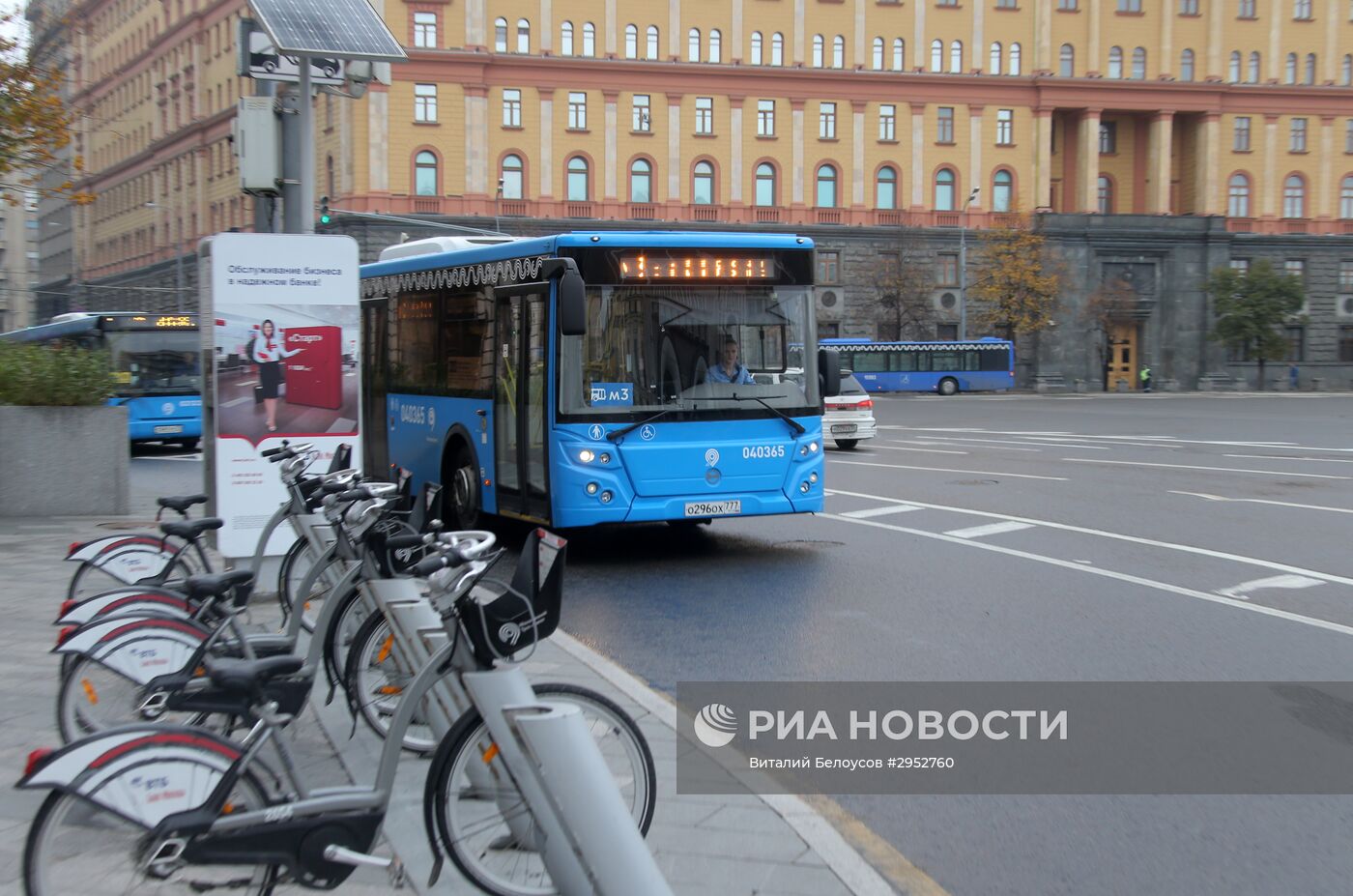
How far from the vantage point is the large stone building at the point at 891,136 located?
64.2m

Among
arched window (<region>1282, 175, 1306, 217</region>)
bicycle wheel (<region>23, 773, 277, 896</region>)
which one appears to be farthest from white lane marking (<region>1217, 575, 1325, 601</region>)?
arched window (<region>1282, 175, 1306, 217</region>)

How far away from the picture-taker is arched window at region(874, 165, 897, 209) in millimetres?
70562

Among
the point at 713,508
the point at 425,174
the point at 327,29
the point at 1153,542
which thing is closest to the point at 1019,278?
the point at 425,174

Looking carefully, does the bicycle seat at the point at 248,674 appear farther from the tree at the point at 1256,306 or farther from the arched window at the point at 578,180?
the tree at the point at 1256,306

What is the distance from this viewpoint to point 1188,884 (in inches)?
175

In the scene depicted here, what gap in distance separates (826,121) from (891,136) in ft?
12.1

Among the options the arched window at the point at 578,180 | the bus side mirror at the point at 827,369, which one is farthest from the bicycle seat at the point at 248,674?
the arched window at the point at 578,180

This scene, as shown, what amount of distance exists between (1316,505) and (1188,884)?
12653mm

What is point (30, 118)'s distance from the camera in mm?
14414

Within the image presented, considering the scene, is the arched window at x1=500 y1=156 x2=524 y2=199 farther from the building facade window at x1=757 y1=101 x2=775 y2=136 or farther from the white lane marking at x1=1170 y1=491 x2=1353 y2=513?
the white lane marking at x1=1170 y1=491 x2=1353 y2=513

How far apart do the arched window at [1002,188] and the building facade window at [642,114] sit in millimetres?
19575

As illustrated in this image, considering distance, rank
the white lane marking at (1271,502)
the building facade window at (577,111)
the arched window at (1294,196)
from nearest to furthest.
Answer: the white lane marking at (1271,502)
the building facade window at (577,111)
the arched window at (1294,196)

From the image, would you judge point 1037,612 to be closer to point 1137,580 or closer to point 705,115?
point 1137,580

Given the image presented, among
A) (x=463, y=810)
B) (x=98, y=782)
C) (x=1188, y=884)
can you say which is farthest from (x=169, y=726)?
(x=1188, y=884)
